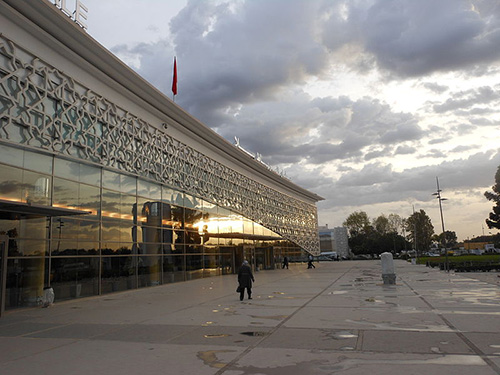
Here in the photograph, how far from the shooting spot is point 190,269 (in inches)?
1229

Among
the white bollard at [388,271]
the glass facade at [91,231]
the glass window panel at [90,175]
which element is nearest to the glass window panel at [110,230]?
the glass facade at [91,231]

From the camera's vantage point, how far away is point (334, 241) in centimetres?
11438

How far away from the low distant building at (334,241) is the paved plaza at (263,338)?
99000mm

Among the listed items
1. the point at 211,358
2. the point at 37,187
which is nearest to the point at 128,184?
the point at 37,187

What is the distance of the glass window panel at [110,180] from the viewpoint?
21.5 m

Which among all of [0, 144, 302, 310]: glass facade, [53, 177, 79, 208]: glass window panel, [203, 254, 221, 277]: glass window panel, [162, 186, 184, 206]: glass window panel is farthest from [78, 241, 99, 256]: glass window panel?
[203, 254, 221, 277]: glass window panel

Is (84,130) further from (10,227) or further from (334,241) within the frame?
(334,241)

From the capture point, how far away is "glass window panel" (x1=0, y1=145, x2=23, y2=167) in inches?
619

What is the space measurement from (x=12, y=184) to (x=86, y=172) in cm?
426

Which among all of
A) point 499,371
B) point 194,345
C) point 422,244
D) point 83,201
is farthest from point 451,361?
point 422,244

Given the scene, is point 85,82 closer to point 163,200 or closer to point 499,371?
point 163,200

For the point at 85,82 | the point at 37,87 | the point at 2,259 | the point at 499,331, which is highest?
the point at 85,82

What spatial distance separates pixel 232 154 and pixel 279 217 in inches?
744

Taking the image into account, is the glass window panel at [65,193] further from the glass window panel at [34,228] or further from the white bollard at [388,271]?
the white bollard at [388,271]
